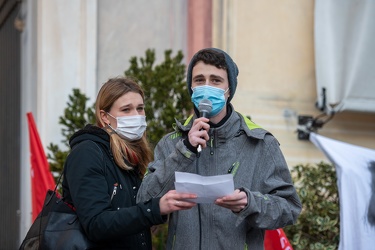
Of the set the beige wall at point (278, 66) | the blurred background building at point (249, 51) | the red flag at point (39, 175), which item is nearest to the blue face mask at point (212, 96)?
the red flag at point (39, 175)

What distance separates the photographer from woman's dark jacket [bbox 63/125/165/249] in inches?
147

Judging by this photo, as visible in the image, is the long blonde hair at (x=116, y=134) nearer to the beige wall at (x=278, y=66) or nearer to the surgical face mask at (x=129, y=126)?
the surgical face mask at (x=129, y=126)

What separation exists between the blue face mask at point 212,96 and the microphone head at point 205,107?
55 mm

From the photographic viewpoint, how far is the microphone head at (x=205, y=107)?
12.0 feet

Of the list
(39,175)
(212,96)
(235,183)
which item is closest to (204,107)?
(212,96)

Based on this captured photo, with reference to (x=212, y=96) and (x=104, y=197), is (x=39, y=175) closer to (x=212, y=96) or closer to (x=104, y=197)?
(x=104, y=197)

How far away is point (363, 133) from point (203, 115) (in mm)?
5109

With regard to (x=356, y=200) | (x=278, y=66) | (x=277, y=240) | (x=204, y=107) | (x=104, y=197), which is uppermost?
(x=278, y=66)

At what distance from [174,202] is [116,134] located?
0.68 m

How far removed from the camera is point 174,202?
360cm

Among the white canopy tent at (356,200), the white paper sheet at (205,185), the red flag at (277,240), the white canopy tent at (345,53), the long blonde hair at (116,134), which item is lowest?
the red flag at (277,240)

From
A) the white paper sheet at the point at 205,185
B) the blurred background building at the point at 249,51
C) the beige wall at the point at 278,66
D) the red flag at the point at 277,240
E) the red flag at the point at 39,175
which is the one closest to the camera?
Answer: the white paper sheet at the point at 205,185

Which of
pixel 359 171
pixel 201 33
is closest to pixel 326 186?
pixel 359 171

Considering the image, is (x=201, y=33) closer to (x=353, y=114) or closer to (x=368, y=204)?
(x=353, y=114)
